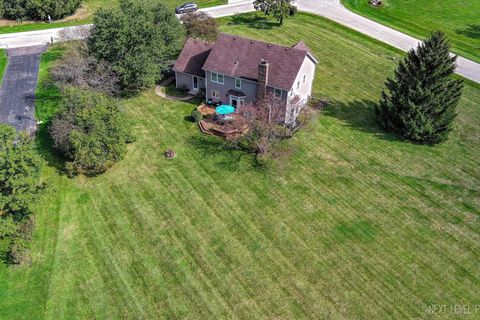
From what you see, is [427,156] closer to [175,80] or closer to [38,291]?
[175,80]

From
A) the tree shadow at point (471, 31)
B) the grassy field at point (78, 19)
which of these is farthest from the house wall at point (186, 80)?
the tree shadow at point (471, 31)

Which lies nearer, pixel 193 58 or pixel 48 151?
pixel 48 151

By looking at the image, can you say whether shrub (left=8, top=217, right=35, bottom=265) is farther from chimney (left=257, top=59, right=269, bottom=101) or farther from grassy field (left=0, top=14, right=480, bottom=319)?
chimney (left=257, top=59, right=269, bottom=101)

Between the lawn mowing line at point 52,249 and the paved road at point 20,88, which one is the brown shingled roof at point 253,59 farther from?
the lawn mowing line at point 52,249

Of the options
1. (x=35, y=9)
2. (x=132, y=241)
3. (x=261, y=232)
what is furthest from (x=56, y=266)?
(x=35, y=9)

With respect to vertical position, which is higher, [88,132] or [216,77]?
[216,77]

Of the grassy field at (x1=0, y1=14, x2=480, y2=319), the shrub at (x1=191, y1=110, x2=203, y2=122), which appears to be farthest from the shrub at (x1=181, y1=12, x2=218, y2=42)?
the shrub at (x1=191, y1=110, x2=203, y2=122)

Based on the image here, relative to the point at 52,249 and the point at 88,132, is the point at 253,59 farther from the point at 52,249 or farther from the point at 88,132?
the point at 52,249
